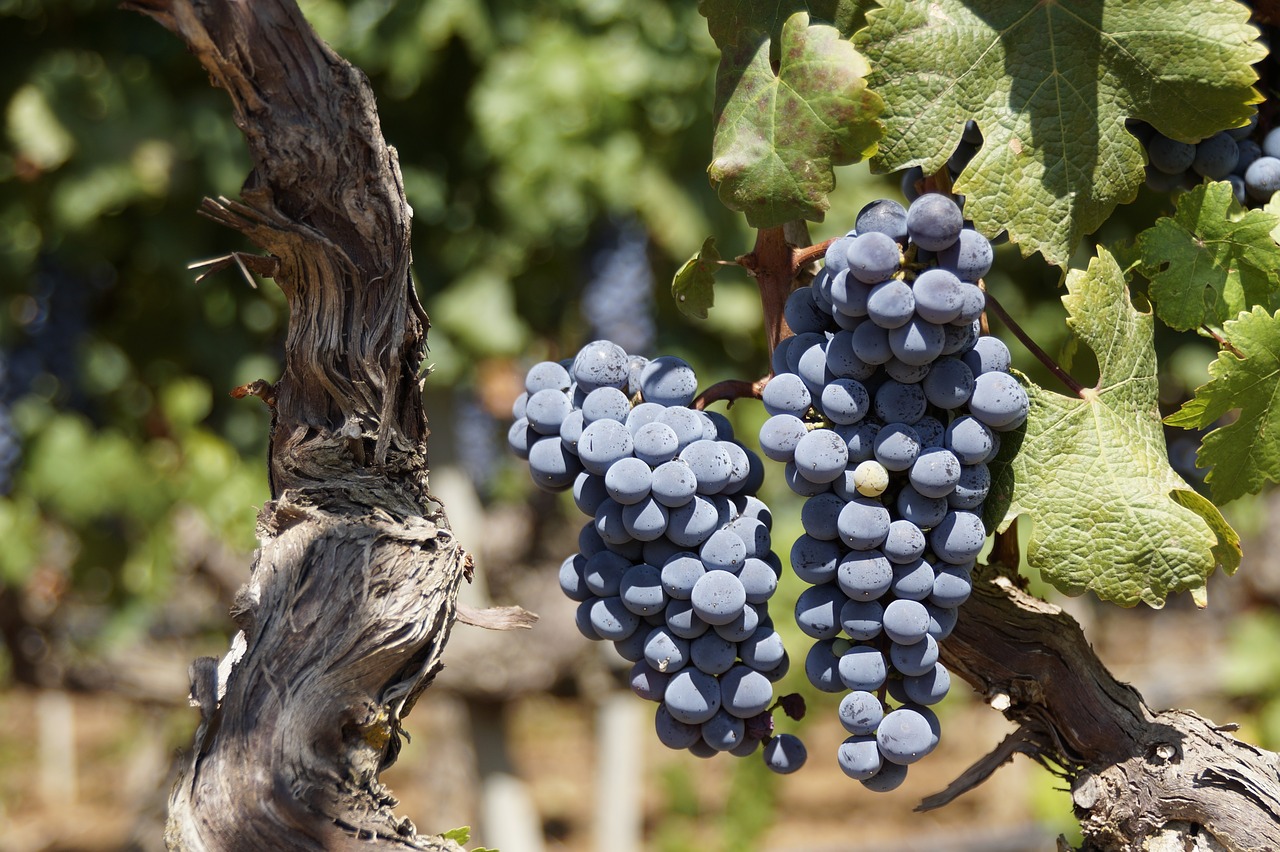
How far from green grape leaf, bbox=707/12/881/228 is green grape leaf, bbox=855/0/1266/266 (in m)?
0.04

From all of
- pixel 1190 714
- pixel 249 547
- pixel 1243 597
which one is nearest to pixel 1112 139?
pixel 1190 714

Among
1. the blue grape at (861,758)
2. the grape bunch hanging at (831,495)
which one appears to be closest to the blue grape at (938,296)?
the grape bunch hanging at (831,495)

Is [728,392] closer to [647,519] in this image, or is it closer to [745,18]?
[647,519]

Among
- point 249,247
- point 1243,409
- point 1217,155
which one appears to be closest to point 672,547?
point 1243,409

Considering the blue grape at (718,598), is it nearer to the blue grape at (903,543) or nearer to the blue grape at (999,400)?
the blue grape at (903,543)

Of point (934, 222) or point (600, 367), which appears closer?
point (934, 222)

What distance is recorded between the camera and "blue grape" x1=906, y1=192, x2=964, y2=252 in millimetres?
786

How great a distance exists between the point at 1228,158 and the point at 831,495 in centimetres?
53

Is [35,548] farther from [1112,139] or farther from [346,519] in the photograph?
[1112,139]

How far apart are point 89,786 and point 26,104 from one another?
6.18 m

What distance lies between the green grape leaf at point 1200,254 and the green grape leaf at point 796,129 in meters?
0.29

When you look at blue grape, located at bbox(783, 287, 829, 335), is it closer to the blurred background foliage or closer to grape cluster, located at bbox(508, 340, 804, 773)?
grape cluster, located at bbox(508, 340, 804, 773)

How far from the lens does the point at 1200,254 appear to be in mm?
935

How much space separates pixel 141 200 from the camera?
2818mm
